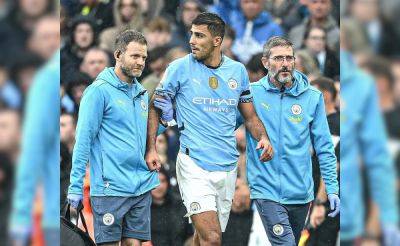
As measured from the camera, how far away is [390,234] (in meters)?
4.46

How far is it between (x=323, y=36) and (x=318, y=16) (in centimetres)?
16

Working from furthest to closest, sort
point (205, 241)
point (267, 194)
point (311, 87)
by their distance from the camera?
point (311, 87)
point (267, 194)
point (205, 241)

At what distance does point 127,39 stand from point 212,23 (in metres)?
0.59

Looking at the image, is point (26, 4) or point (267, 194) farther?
point (267, 194)

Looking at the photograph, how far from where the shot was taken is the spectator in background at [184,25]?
6680mm

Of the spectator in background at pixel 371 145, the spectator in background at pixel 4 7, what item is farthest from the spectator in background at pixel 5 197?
the spectator in background at pixel 371 145

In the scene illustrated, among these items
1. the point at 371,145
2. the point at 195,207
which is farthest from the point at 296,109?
the point at 371,145

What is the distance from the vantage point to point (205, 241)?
18.9 ft

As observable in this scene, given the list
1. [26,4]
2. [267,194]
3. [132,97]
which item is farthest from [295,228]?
[26,4]

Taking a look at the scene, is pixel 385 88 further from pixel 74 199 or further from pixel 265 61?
pixel 74 199

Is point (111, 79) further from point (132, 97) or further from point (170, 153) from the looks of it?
point (170, 153)

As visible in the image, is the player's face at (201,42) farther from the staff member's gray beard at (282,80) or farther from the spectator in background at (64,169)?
the spectator in background at (64,169)

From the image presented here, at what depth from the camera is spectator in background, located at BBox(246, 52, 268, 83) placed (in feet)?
21.6

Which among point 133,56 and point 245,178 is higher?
point 133,56
